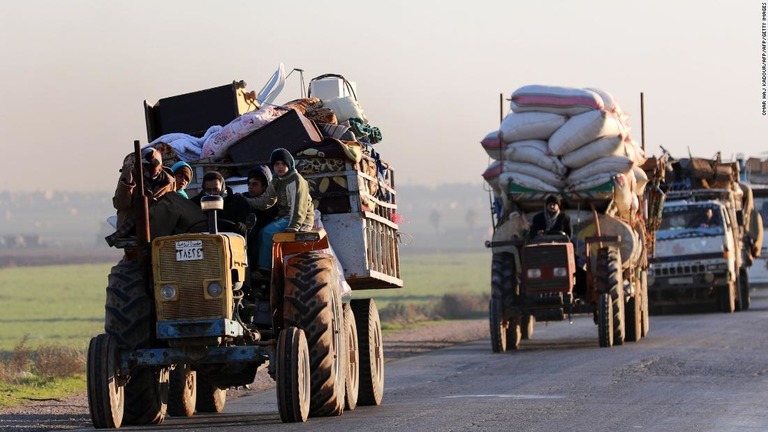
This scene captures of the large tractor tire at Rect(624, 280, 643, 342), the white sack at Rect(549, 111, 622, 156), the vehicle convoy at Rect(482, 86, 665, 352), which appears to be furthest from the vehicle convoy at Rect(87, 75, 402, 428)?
the large tractor tire at Rect(624, 280, 643, 342)

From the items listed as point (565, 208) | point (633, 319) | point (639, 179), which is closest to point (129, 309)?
point (565, 208)

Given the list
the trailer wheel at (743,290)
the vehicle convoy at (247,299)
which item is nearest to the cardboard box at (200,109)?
the vehicle convoy at (247,299)

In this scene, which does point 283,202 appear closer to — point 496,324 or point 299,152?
point 299,152

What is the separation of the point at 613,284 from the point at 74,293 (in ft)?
212

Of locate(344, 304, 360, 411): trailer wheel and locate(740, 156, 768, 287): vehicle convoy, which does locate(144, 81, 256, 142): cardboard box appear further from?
locate(740, 156, 768, 287): vehicle convoy

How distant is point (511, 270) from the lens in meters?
26.6

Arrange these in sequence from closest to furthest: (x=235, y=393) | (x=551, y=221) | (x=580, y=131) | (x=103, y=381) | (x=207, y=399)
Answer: (x=103, y=381)
(x=207, y=399)
(x=235, y=393)
(x=551, y=221)
(x=580, y=131)

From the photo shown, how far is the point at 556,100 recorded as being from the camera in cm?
2667

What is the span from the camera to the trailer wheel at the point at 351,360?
15781 mm

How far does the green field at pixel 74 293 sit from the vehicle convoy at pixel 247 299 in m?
17.9

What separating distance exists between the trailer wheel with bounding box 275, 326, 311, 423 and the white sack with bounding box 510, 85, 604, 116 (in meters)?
13.4

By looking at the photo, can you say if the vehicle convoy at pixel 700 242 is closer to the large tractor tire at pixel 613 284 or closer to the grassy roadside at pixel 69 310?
the grassy roadside at pixel 69 310

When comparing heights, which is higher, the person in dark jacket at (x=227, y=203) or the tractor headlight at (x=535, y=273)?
the person in dark jacket at (x=227, y=203)

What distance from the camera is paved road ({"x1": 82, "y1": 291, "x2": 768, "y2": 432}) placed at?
1417cm
